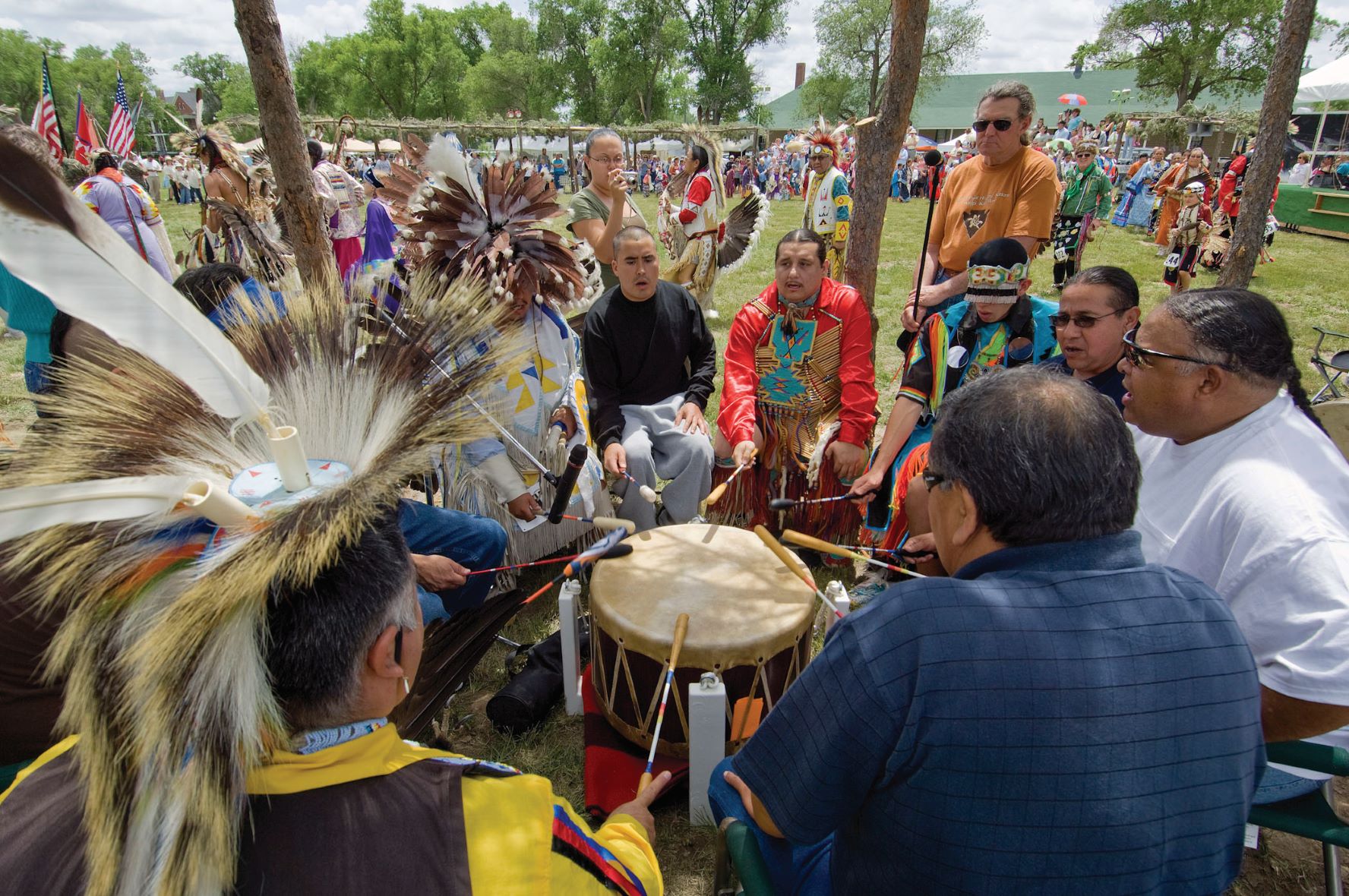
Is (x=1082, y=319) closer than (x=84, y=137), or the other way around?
(x=1082, y=319)

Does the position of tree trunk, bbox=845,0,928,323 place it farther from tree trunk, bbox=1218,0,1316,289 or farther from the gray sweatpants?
the gray sweatpants

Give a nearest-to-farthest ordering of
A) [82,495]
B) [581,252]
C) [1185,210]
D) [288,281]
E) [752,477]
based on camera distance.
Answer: [82,495] → [288,281] → [581,252] → [752,477] → [1185,210]

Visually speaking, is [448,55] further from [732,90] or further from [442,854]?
[442,854]

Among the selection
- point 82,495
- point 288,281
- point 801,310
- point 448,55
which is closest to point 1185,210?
point 801,310

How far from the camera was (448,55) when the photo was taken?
4947 cm

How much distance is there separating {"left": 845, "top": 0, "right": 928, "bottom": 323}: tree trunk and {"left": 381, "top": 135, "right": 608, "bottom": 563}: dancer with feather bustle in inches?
93.9

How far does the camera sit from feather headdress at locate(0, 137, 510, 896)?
36.5 inches

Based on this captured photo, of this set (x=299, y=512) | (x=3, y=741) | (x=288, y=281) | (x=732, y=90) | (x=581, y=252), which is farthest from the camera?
(x=732, y=90)

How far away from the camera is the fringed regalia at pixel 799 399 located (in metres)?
3.60

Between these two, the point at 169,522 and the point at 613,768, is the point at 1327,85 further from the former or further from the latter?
the point at 169,522

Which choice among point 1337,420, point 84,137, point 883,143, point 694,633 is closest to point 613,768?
point 694,633

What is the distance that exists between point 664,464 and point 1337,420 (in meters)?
2.86

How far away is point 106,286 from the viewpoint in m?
1.15

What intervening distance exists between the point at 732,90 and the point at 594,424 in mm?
52030
